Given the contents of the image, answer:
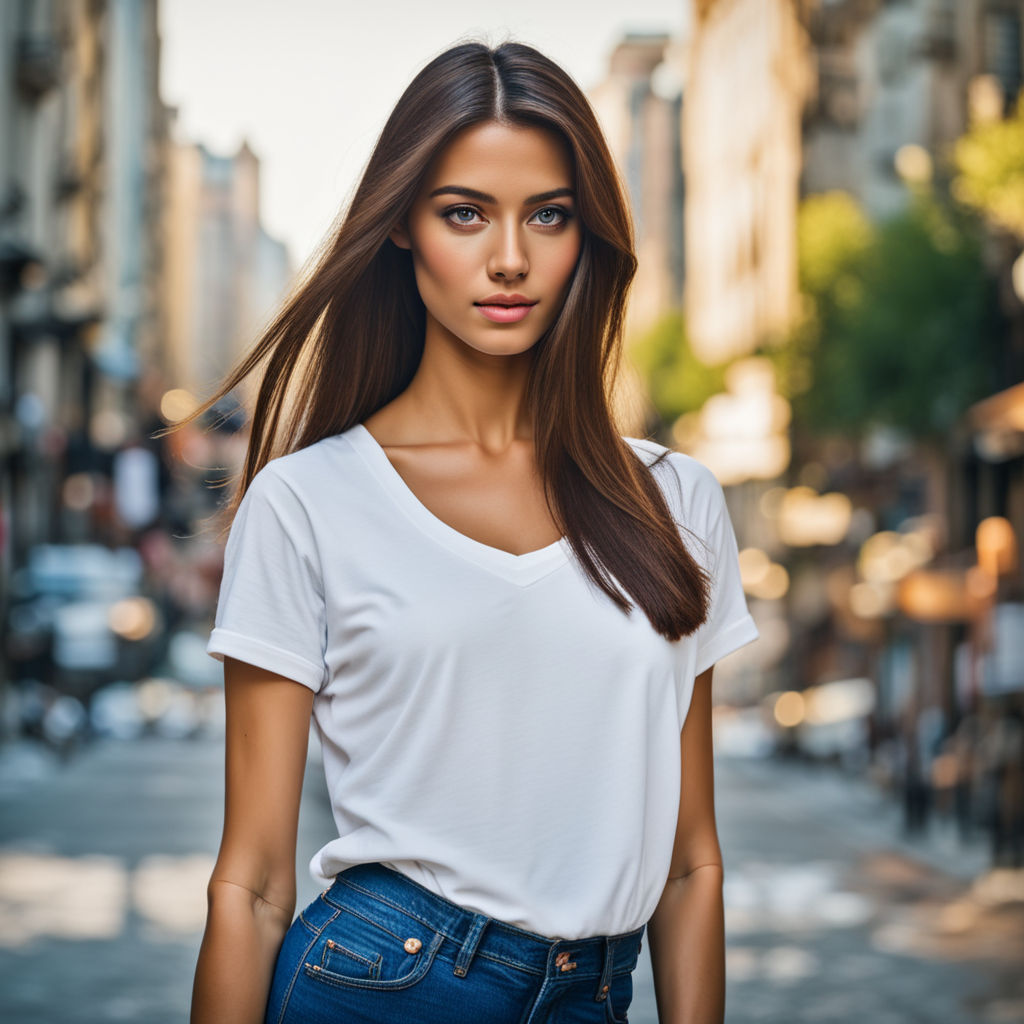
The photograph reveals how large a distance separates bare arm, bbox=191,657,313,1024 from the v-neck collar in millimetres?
246

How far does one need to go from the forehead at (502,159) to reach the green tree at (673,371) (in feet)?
159

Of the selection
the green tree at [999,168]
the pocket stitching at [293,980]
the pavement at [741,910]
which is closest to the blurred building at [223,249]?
the green tree at [999,168]

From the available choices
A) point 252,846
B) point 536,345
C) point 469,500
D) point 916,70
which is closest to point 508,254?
point 536,345

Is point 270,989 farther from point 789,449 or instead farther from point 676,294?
point 676,294

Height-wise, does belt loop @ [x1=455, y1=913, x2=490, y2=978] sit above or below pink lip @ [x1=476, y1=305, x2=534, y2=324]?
below

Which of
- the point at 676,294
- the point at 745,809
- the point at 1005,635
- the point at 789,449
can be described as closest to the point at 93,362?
the point at 789,449

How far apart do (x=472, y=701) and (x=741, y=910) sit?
10839 millimetres

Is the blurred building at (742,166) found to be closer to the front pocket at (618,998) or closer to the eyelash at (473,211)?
the eyelash at (473,211)

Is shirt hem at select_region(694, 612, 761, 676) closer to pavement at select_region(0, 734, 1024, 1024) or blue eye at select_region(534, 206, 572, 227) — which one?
blue eye at select_region(534, 206, 572, 227)

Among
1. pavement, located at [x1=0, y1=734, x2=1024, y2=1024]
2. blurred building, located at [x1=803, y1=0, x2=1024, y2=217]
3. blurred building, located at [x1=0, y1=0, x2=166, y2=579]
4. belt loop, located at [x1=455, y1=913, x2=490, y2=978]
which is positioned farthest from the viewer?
blurred building, located at [x1=0, y1=0, x2=166, y2=579]

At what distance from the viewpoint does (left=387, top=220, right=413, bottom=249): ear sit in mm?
2463

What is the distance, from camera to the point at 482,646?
7.25 ft

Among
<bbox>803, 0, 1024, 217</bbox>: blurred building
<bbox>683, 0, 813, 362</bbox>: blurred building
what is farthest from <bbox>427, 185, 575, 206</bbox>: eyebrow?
<bbox>683, 0, 813, 362</bbox>: blurred building

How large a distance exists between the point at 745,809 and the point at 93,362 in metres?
25.6
